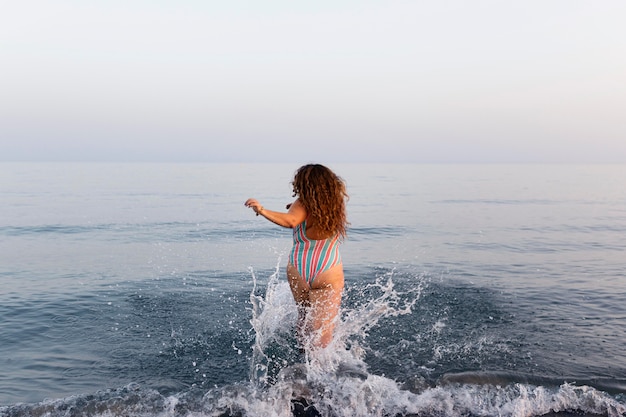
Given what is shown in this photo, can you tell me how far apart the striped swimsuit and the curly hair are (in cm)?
17

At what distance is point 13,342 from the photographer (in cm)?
726

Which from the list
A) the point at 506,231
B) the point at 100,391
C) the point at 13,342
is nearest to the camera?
the point at 100,391

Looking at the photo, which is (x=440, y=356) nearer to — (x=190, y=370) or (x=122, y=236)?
(x=190, y=370)

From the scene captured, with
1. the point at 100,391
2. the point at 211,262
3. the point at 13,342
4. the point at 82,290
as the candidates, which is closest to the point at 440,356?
the point at 100,391

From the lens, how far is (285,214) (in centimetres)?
552

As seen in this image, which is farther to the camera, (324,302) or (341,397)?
(324,302)

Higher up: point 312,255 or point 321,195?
point 321,195

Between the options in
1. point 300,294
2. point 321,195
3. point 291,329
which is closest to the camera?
point 321,195

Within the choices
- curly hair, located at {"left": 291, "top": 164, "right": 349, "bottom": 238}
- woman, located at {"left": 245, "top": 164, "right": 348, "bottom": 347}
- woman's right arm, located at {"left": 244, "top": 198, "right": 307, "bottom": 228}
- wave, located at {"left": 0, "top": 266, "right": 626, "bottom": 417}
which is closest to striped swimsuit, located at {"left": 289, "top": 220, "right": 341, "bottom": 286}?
woman, located at {"left": 245, "top": 164, "right": 348, "bottom": 347}

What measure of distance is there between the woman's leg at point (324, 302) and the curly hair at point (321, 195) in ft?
1.65

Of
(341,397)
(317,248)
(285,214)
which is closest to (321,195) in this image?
(285,214)

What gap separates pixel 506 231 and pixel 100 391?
52.5 ft

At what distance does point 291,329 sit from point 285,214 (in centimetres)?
260

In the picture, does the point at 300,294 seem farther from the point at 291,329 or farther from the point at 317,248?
the point at 291,329
